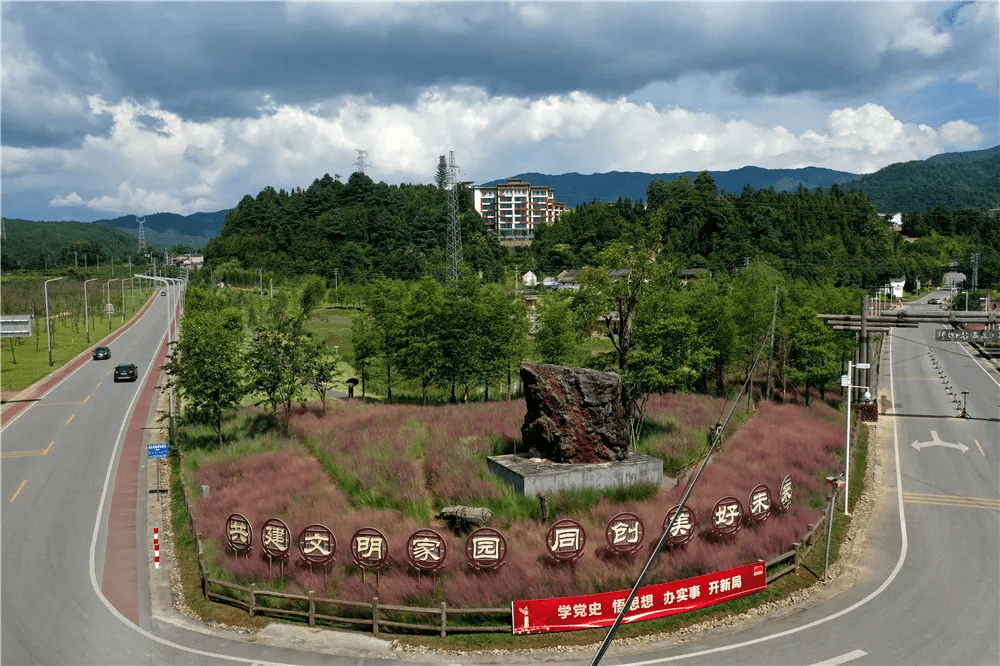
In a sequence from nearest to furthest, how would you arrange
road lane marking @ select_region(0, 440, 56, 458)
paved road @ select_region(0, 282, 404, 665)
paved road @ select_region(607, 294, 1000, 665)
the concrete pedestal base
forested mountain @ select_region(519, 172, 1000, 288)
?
paved road @ select_region(607, 294, 1000, 665) → paved road @ select_region(0, 282, 404, 665) → the concrete pedestal base → road lane marking @ select_region(0, 440, 56, 458) → forested mountain @ select_region(519, 172, 1000, 288)

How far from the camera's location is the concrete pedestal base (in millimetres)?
23516

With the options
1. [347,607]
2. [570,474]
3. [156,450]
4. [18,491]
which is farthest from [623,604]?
[18,491]

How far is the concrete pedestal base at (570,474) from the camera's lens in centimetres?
2352

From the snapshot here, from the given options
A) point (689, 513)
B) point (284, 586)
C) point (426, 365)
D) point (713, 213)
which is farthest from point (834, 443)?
point (713, 213)

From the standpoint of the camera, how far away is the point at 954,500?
88.7 ft

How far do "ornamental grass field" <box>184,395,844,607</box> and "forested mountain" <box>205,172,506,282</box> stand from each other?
268 ft

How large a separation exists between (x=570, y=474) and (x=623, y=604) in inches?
285

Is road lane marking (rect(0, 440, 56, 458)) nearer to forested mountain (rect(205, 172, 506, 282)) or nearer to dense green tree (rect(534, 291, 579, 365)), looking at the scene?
dense green tree (rect(534, 291, 579, 365))

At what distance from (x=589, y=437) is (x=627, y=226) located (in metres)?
129

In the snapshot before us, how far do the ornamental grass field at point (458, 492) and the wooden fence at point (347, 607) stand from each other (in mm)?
510

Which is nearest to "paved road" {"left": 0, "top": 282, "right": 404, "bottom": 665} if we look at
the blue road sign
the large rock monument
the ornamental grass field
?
the blue road sign

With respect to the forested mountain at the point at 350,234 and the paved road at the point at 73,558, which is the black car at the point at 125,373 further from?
the forested mountain at the point at 350,234

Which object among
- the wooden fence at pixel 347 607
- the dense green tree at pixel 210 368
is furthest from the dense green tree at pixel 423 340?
the wooden fence at pixel 347 607

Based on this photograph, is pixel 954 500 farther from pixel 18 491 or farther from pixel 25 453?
pixel 25 453
